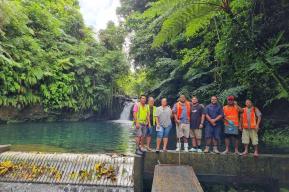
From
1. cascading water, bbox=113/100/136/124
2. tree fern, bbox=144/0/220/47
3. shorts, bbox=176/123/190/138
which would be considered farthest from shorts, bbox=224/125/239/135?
cascading water, bbox=113/100/136/124

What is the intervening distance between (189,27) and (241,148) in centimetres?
669

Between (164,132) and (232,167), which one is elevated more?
(164,132)

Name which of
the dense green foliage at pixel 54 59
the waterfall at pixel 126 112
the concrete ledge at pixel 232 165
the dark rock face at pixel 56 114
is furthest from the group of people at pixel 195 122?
the waterfall at pixel 126 112

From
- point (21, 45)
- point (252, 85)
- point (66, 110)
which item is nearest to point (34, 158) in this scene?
point (252, 85)

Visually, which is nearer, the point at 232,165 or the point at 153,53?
the point at 232,165

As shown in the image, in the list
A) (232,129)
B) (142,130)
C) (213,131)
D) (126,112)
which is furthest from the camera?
(126,112)

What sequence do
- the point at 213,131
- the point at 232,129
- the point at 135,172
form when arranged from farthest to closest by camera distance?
the point at 213,131 → the point at 232,129 → the point at 135,172

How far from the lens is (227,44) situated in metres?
6.51

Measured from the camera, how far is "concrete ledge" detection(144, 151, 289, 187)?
6.74m

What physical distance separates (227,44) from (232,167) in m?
3.10

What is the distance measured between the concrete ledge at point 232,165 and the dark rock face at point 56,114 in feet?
55.2

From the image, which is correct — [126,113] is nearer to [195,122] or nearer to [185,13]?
[195,122]

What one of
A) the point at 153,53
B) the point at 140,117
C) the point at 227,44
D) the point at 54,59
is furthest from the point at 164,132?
the point at 54,59

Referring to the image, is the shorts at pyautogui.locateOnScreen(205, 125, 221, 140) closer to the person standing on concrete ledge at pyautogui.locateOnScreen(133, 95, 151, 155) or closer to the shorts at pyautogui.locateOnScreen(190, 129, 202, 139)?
the shorts at pyautogui.locateOnScreen(190, 129, 202, 139)
